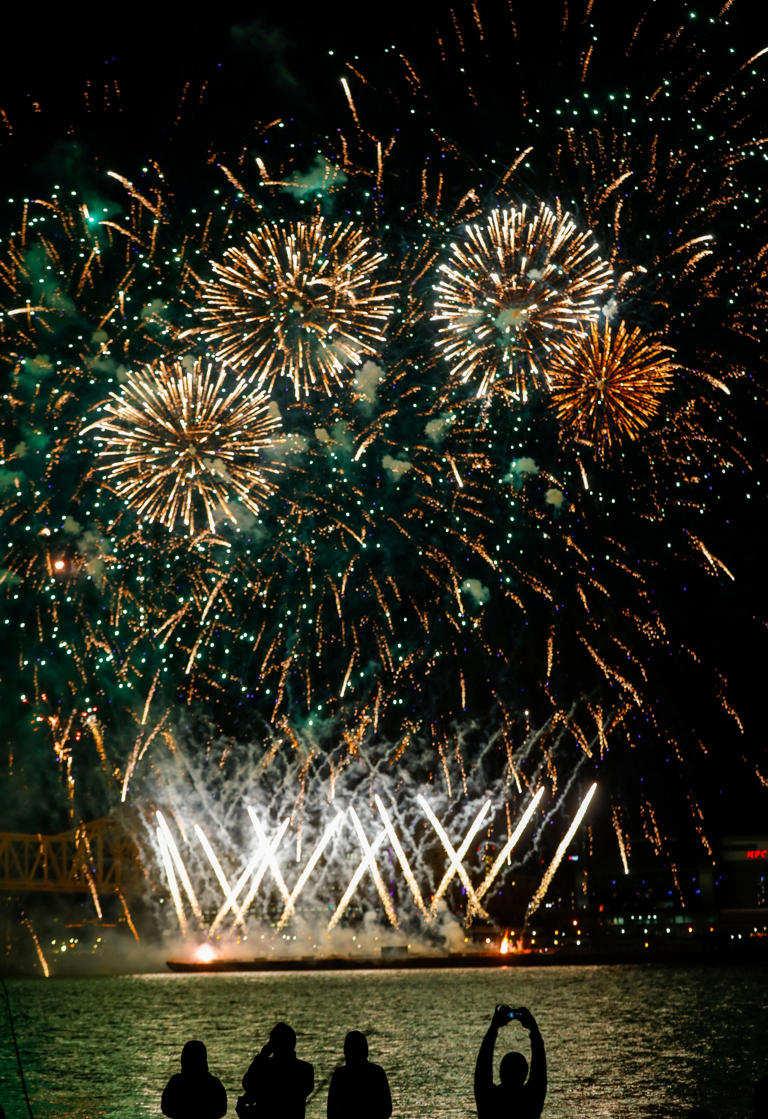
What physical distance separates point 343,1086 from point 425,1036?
16248 millimetres

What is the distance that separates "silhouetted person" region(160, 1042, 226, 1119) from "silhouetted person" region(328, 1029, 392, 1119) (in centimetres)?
70

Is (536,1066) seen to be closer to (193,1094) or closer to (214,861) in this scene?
(193,1094)

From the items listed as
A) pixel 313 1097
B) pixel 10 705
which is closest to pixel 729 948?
pixel 10 705

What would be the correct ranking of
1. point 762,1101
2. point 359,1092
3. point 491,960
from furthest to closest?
point 491,960 < point 359,1092 < point 762,1101

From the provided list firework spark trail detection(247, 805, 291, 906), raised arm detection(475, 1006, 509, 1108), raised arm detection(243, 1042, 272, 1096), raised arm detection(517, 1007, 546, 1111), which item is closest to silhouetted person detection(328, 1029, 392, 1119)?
raised arm detection(243, 1042, 272, 1096)

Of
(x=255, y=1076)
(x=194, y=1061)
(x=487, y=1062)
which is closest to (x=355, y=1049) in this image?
(x=255, y=1076)

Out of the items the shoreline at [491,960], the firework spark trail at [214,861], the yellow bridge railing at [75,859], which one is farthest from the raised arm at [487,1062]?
the yellow bridge railing at [75,859]

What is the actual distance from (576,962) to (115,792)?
23.4 m

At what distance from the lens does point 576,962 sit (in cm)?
5394

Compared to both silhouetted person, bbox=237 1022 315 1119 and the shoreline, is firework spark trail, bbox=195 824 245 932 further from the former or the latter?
silhouetted person, bbox=237 1022 315 1119

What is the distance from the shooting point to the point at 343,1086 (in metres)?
6.98

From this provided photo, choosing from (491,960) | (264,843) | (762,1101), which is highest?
(264,843)

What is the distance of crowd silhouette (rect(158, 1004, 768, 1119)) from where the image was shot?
6.60 m

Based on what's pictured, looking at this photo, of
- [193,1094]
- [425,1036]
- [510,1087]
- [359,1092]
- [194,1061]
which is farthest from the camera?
[425,1036]
